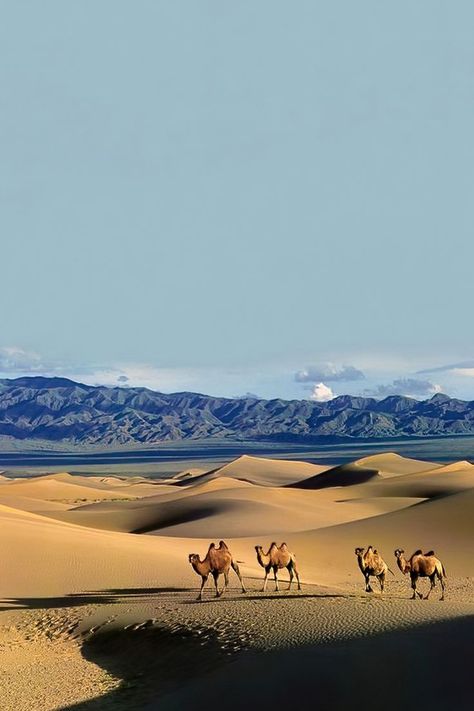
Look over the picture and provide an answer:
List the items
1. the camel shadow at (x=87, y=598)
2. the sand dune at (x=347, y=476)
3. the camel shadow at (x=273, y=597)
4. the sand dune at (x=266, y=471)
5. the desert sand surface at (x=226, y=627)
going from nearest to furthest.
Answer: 1. the desert sand surface at (x=226, y=627)
2. the camel shadow at (x=273, y=597)
3. the camel shadow at (x=87, y=598)
4. the sand dune at (x=347, y=476)
5. the sand dune at (x=266, y=471)

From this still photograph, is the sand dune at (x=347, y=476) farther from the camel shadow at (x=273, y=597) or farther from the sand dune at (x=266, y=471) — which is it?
the camel shadow at (x=273, y=597)

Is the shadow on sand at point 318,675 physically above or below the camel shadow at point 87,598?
above

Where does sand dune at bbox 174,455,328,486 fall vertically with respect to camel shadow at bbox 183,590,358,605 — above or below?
below

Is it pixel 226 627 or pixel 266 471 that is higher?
pixel 226 627

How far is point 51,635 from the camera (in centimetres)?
1584

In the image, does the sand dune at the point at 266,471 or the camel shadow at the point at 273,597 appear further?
the sand dune at the point at 266,471

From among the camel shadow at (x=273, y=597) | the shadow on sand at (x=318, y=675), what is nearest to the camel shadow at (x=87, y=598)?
the camel shadow at (x=273, y=597)

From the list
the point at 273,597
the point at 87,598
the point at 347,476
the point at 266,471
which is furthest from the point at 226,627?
the point at 266,471

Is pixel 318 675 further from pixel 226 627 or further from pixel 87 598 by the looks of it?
pixel 87 598

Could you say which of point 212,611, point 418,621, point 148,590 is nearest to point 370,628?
point 418,621

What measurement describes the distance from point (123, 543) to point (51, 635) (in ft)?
39.8

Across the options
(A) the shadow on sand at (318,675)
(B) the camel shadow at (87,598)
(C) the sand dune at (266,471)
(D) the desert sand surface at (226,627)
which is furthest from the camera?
(C) the sand dune at (266,471)

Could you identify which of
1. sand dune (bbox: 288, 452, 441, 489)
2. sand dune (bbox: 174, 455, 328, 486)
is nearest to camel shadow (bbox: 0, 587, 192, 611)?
sand dune (bbox: 288, 452, 441, 489)

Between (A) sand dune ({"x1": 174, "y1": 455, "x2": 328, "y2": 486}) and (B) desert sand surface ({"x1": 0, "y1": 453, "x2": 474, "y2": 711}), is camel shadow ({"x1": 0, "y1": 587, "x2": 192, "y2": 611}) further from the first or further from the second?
(A) sand dune ({"x1": 174, "y1": 455, "x2": 328, "y2": 486})
